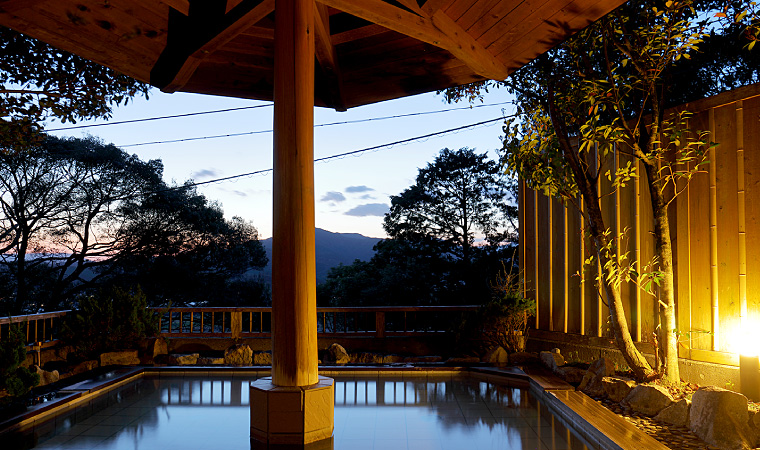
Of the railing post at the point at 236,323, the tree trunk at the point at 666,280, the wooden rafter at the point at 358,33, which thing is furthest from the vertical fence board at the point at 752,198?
the railing post at the point at 236,323

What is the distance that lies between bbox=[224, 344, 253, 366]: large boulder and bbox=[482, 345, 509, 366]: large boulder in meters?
2.93

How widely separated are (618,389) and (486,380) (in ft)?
4.76

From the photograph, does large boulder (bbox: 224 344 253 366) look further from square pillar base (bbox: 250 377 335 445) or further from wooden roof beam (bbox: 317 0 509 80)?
wooden roof beam (bbox: 317 0 509 80)

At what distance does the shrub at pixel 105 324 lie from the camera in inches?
249

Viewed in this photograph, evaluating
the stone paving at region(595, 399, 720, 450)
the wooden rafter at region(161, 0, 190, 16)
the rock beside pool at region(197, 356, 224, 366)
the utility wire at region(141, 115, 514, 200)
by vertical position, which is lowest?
the rock beside pool at region(197, 356, 224, 366)

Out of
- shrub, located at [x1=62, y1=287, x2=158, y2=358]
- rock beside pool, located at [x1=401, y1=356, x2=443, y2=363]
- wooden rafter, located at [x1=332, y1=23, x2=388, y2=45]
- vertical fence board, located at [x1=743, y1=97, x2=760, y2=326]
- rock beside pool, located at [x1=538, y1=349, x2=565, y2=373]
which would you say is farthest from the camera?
rock beside pool, located at [x1=401, y1=356, x2=443, y2=363]

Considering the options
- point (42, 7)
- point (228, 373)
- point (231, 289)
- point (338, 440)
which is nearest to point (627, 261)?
point (338, 440)

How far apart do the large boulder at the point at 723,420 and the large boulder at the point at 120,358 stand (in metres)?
5.87

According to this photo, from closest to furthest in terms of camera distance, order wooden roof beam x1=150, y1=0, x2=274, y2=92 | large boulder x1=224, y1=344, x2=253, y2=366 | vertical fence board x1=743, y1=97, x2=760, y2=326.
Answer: wooden roof beam x1=150, y1=0, x2=274, y2=92 → vertical fence board x1=743, y1=97, x2=760, y2=326 → large boulder x1=224, y1=344, x2=253, y2=366

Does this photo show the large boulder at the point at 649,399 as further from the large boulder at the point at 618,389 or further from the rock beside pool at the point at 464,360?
the rock beside pool at the point at 464,360

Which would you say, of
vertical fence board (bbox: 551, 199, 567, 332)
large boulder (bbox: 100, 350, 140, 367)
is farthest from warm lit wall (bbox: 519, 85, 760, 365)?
large boulder (bbox: 100, 350, 140, 367)

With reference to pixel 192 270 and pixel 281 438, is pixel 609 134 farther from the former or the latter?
pixel 192 270

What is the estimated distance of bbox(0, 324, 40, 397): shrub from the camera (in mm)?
4090

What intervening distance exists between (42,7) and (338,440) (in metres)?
3.45
